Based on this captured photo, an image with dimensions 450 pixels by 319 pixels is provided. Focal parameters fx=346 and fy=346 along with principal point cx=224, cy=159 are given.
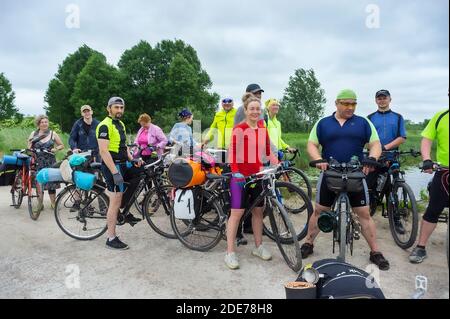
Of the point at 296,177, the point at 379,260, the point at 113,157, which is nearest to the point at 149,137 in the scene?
the point at 113,157

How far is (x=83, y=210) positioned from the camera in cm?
499

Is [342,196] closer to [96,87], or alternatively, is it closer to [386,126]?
[386,126]

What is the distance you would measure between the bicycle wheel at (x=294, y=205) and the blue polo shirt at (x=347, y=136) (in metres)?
0.84

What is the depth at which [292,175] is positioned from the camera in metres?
6.23

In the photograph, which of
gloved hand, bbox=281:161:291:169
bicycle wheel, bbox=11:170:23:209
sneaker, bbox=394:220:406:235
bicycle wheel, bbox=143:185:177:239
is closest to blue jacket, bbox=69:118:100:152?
bicycle wheel, bbox=11:170:23:209

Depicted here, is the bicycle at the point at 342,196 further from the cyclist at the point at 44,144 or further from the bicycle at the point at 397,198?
the cyclist at the point at 44,144

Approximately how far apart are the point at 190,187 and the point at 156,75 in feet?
118

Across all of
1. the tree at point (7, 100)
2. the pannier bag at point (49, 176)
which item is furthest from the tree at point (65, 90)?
the pannier bag at point (49, 176)

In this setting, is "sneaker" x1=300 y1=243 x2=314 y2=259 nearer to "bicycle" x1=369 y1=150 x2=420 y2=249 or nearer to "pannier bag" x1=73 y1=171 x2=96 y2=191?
"bicycle" x1=369 y1=150 x2=420 y2=249

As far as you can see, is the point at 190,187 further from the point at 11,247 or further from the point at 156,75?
the point at 156,75

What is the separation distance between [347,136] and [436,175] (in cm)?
102
